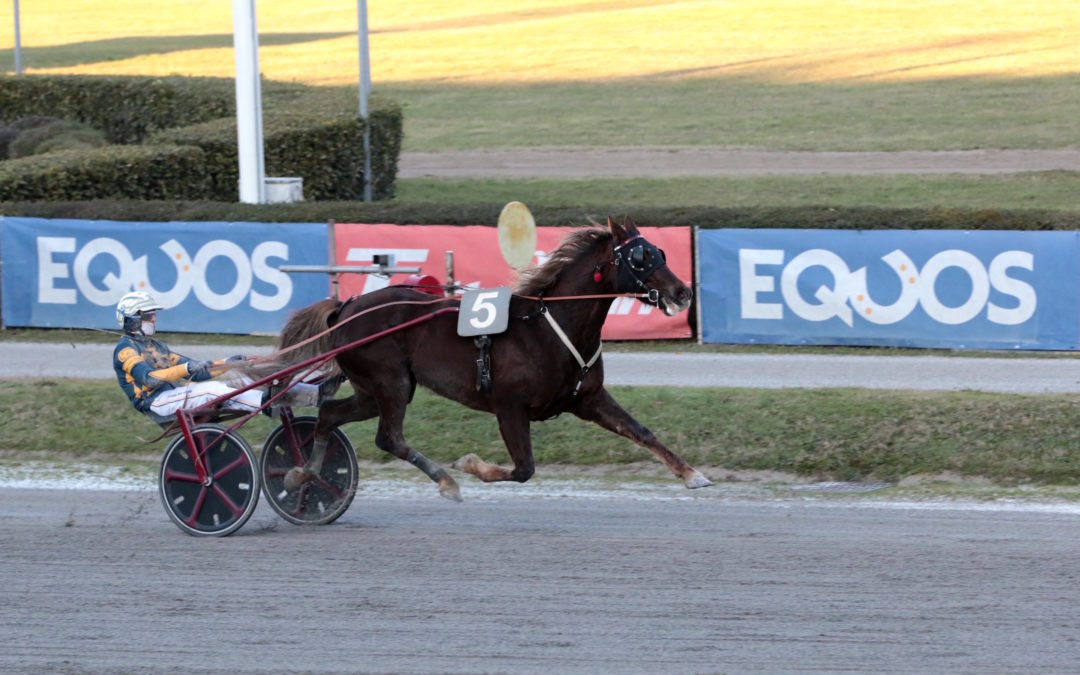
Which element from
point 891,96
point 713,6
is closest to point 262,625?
point 891,96

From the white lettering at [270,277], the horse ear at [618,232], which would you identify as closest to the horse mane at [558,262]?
the horse ear at [618,232]

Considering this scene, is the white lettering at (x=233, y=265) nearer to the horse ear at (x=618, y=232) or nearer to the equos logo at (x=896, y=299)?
the equos logo at (x=896, y=299)

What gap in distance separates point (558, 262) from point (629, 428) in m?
0.94

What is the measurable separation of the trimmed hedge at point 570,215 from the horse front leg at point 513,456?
5.96m

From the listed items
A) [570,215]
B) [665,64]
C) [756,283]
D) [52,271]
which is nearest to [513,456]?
[756,283]

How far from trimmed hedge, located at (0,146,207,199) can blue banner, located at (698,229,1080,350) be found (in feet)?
21.1

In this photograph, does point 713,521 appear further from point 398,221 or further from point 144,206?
point 144,206

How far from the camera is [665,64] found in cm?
3703

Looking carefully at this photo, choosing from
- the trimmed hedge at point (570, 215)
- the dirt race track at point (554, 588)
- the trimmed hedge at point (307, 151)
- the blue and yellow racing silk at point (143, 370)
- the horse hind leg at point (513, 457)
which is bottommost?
the dirt race track at point (554, 588)

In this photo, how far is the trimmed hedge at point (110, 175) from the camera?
48.3 ft

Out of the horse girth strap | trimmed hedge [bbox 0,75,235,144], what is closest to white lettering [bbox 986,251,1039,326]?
the horse girth strap

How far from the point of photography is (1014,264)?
11.8m

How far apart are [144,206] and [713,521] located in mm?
8019

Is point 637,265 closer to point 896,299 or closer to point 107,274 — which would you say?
point 896,299
